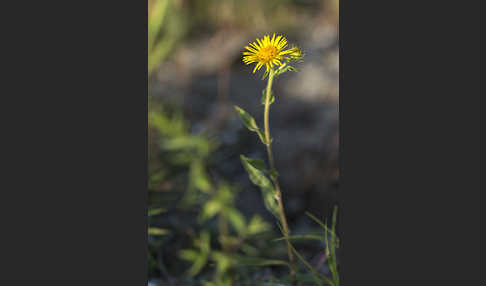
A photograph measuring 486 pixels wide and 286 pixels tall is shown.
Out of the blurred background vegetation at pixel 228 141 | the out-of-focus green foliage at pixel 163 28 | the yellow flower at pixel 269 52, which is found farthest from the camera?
the out-of-focus green foliage at pixel 163 28

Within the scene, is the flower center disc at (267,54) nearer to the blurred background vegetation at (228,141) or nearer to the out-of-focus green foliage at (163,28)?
the blurred background vegetation at (228,141)

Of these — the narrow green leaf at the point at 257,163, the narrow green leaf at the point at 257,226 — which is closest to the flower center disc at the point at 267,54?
the narrow green leaf at the point at 257,163

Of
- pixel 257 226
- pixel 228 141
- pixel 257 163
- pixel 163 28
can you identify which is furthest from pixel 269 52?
pixel 163 28

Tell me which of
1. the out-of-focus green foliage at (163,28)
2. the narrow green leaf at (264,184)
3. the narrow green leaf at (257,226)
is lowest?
the narrow green leaf at (257,226)

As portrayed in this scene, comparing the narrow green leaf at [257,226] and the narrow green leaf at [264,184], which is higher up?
the narrow green leaf at [264,184]

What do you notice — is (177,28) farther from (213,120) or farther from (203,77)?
(213,120)

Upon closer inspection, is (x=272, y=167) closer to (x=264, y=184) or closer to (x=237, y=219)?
(x=264, y=184)

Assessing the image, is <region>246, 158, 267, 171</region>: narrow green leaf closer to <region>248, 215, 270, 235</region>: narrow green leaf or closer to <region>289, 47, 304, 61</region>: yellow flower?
<region>289, 47, 304, 61</region>: yellow flower
